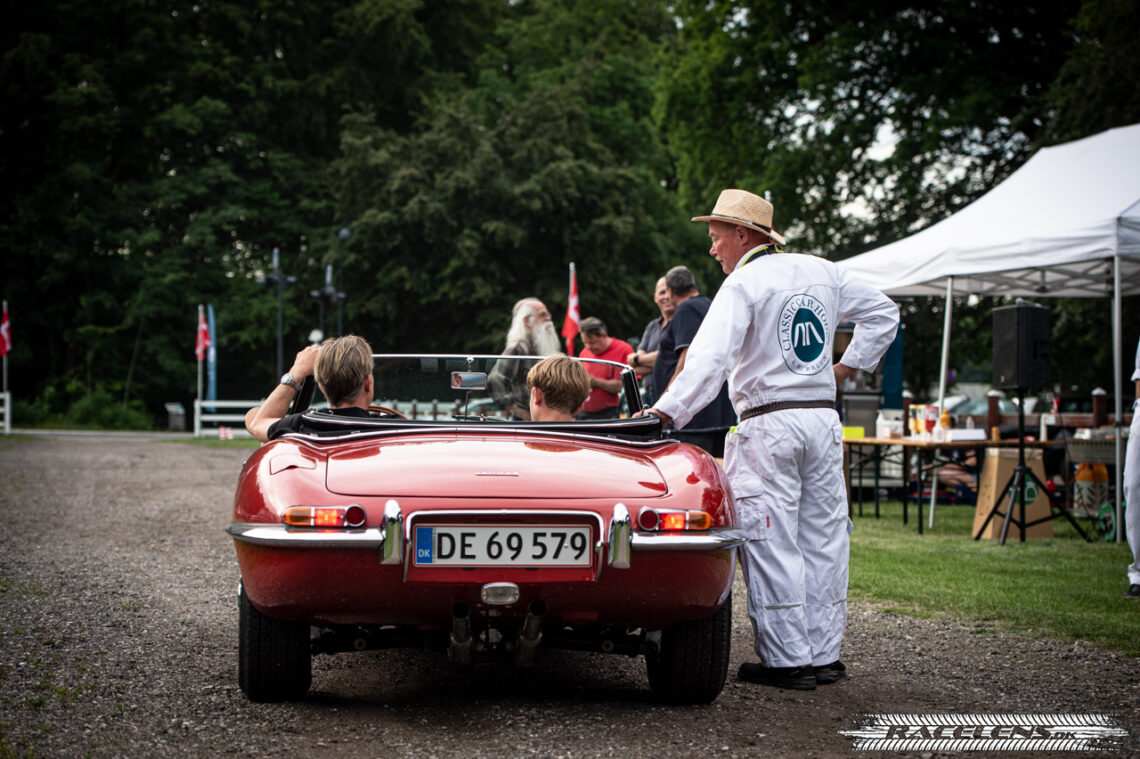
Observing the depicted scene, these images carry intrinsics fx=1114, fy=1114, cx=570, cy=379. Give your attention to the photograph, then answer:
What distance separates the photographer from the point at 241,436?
97.8 feet

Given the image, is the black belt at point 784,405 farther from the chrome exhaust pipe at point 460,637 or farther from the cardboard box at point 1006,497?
the cardboard box at point 1006,497

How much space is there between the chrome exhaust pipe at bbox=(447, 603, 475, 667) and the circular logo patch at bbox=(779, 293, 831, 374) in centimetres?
165

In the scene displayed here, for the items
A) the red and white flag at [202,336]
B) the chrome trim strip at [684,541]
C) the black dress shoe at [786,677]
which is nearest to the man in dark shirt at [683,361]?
the black dress shoe at [786,677]

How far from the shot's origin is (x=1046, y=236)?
378 inches

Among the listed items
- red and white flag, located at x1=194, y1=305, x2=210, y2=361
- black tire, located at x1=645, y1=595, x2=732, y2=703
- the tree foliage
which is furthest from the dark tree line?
black tire, located at x1=645, y1=595, x2=732, y2=703

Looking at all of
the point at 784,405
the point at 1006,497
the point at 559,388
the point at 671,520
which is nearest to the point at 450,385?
the point at 559,388

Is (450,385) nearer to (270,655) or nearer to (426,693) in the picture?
(426,693)

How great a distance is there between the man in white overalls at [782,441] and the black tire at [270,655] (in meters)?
1.48

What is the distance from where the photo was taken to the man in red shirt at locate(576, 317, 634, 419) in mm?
5000

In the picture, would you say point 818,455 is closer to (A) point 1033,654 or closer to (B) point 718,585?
(B) point 718,585

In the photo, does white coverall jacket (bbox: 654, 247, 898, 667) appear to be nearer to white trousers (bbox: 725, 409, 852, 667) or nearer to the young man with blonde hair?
white trousers (bbox: 725, 409, 852, 667)

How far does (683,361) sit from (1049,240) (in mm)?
5066

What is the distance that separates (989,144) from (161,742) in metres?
25.1

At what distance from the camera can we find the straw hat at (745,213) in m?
4.49
